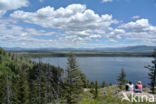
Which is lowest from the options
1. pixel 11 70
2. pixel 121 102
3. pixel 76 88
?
pixel 11 70

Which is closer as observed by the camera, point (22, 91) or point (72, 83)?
point (72, 83)

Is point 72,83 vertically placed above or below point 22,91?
above

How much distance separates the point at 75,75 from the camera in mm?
22094

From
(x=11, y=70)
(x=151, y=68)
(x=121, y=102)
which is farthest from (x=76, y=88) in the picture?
(x=11, y=70)

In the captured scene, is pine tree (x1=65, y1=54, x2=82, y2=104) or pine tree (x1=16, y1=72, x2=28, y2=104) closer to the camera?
pine tree (x1=65, y1=54, x2=82, y2=104)

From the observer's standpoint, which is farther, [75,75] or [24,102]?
[24,102]

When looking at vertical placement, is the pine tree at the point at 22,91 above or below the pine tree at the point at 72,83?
below

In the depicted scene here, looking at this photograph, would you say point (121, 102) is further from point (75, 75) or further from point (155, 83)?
point (155, 83)

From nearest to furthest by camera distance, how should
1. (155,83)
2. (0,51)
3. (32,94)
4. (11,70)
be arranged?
(155,83), (32,94), (11,70), (0,51)

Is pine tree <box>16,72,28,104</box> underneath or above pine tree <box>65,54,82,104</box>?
underneath

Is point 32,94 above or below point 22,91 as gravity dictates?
below

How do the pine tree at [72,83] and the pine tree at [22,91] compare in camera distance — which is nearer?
the pine tree at [72,83]

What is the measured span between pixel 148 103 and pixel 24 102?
30071mm

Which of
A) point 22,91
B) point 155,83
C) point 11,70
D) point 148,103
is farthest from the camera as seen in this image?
point 11,70
